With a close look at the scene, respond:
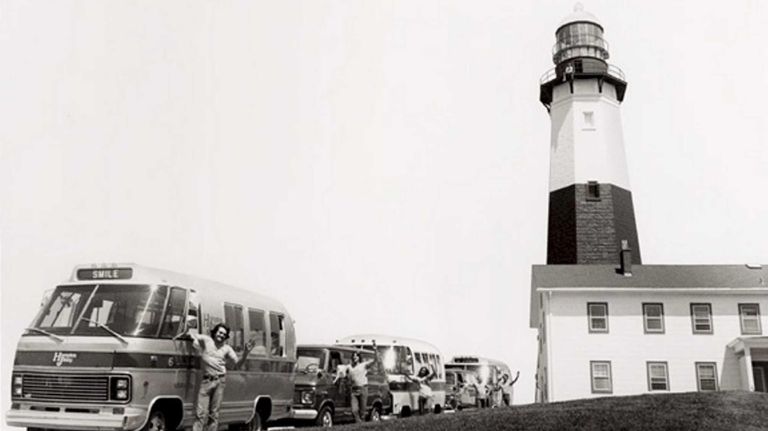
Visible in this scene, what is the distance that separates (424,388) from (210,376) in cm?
1321

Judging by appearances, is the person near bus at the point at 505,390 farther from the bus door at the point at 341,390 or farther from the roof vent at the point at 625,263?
the bus door at the point at 341,390

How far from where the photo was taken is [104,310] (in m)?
13.7

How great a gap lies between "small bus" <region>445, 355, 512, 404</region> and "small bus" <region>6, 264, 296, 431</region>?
26.0m

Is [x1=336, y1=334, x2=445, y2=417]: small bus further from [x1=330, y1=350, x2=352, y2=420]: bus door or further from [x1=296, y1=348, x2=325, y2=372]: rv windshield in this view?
[x1=296, y1=348, x2=325, y2=372]: rv windshield

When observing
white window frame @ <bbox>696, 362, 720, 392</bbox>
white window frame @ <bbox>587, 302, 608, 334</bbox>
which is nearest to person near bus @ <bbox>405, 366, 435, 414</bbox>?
white window frame @ <bbox>587, 302, 608, 334</bbox>

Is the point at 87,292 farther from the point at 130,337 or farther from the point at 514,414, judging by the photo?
the point at 514,414

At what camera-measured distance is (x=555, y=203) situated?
4491cm

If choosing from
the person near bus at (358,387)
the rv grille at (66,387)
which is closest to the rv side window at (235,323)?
the rv grille at (66,387)

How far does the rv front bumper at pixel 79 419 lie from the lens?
12.7 meters

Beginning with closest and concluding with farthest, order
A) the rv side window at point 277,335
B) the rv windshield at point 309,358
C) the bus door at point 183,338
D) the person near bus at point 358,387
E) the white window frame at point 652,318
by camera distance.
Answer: the bus door at point 183,338 → the rv side window at point 277,335 → the rv windshield at point 309,358 → the person near bus at point 358,387 → the white window frame at point 652,318

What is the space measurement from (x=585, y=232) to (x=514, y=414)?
89.9 feet

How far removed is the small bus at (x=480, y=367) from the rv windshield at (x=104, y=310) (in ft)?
89.3

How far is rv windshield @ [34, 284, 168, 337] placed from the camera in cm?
1347

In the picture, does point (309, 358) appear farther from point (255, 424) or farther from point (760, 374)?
point (760, 374)
